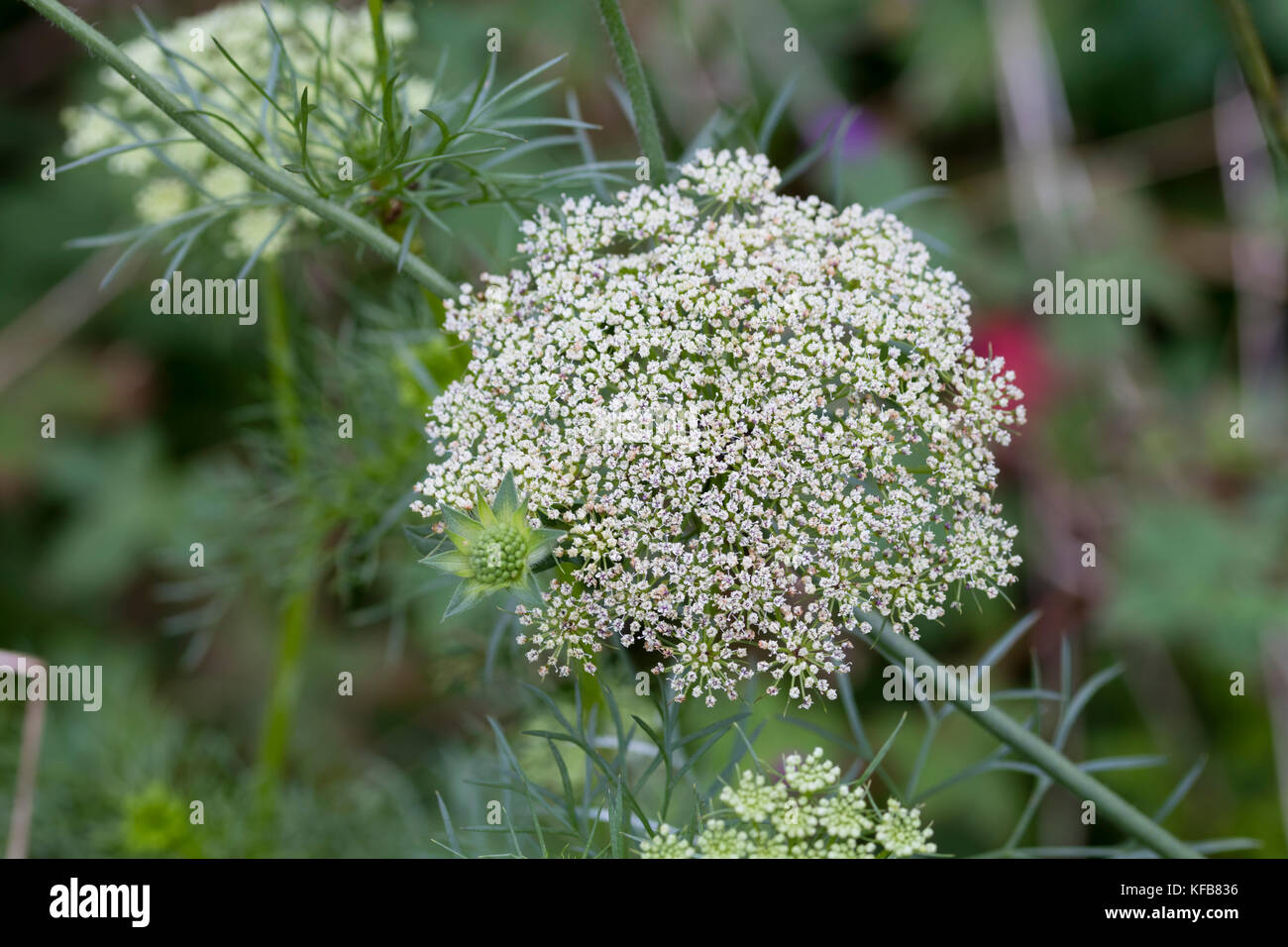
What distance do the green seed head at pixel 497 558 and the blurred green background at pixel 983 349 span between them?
1.90 m

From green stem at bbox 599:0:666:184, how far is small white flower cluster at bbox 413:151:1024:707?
0.08 meters

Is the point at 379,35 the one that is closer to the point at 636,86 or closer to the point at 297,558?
the point at 636,86

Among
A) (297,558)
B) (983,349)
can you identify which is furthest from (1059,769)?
(983,349)

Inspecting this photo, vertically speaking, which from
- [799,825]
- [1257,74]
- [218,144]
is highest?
[1257,74]

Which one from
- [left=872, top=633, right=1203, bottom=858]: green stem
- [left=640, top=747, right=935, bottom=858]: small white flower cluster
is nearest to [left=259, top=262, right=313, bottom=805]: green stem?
[left=640, top=747, right=935, bottom=858]: small white flower cluster

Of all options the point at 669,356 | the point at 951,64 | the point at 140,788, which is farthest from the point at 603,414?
the point at 951,64

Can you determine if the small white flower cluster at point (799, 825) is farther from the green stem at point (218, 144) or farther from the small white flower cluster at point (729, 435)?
the green stem at point (218, 144)

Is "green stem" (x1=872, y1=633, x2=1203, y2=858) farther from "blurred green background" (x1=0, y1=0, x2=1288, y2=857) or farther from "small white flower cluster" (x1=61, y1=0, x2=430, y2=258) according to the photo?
"blurred green background" (x1=0, y1=0, x2=1288, y2=857)

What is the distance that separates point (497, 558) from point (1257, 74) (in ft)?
4.87

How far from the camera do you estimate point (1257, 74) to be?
1747 mm

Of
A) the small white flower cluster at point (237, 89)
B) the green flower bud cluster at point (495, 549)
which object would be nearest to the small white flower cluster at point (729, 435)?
the green flower bud cluster at point (495, 549)

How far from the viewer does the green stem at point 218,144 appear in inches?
53.7
